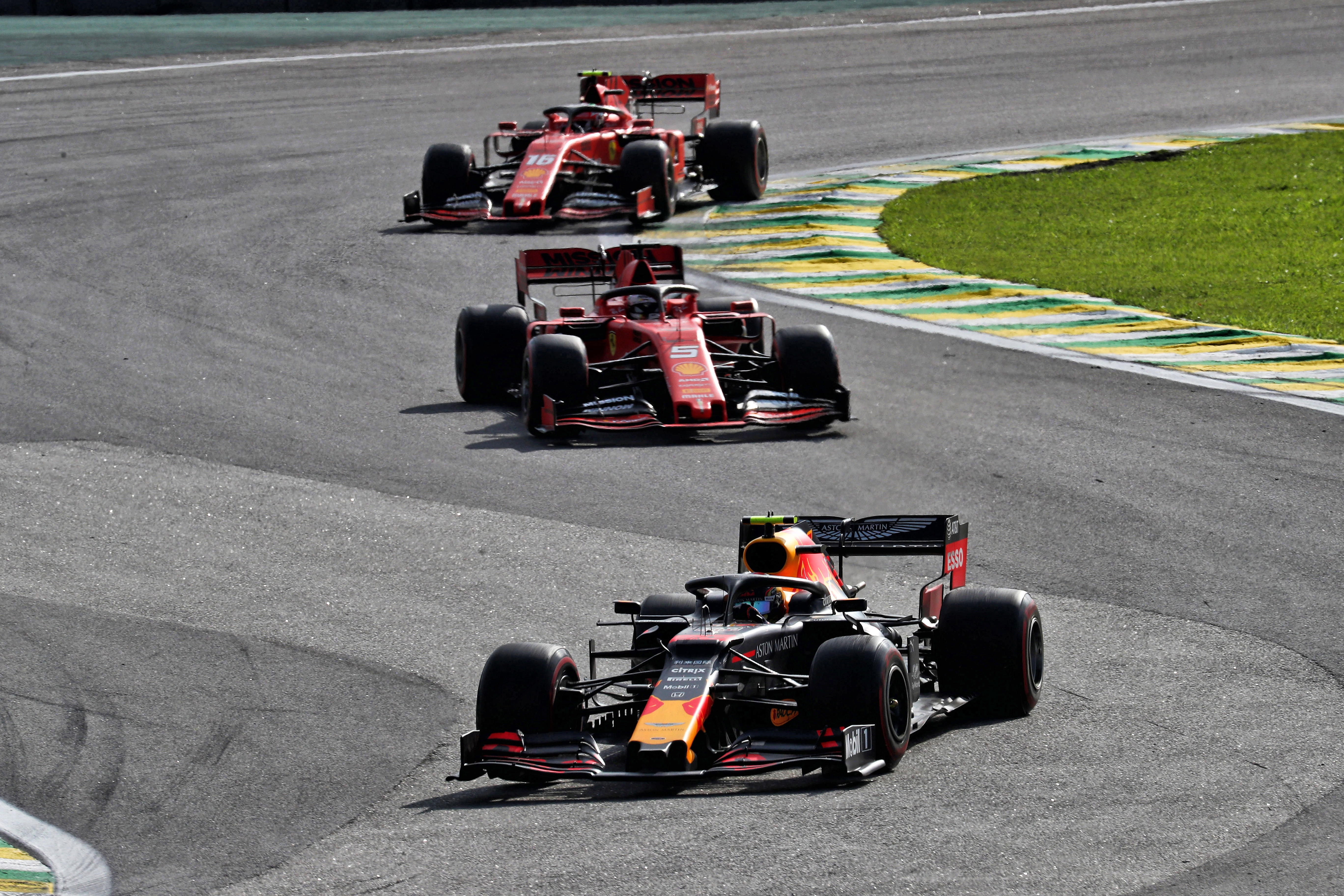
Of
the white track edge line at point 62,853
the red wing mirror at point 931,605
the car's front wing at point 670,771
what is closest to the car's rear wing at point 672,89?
the red wing mirror at point 931,605

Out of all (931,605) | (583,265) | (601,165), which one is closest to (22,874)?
(931,605)

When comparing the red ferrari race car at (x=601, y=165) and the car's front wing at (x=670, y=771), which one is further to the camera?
the red ferrari race car at (x=601, y=165)

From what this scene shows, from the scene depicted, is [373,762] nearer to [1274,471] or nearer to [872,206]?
[1274,471]

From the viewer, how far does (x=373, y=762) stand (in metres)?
9.01

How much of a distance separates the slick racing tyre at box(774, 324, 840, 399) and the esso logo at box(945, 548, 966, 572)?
17.0 feet

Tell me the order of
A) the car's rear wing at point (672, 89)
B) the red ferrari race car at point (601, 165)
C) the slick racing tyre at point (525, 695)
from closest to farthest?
the slick racing tyre at point (525, 695), the red ferrari race car at point (601, 165), the car's rear wing at point (672, 89)

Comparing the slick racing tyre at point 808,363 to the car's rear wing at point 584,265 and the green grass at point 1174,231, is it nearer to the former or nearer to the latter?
the car's rear wing at point 584,265

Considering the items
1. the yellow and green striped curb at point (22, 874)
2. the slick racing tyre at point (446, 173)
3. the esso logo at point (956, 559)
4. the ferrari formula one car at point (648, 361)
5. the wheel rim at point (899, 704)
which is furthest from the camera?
the slick racing tyre at point (446, 173)

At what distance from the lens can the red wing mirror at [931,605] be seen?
32.1ft

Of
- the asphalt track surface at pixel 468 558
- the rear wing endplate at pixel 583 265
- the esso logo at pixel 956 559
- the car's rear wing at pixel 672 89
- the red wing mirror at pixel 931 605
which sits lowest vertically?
the asphalt track surface at pixel 468 558

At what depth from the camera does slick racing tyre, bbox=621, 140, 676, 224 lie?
2277 centimetres

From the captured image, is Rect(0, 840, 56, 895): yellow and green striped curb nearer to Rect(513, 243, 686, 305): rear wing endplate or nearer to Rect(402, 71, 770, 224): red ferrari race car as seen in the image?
Rect(513, 243, 686, 305): rear wing endplate

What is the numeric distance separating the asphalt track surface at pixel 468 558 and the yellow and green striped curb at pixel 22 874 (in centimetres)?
34

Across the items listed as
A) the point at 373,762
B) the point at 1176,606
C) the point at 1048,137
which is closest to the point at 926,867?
the point at 373,762
